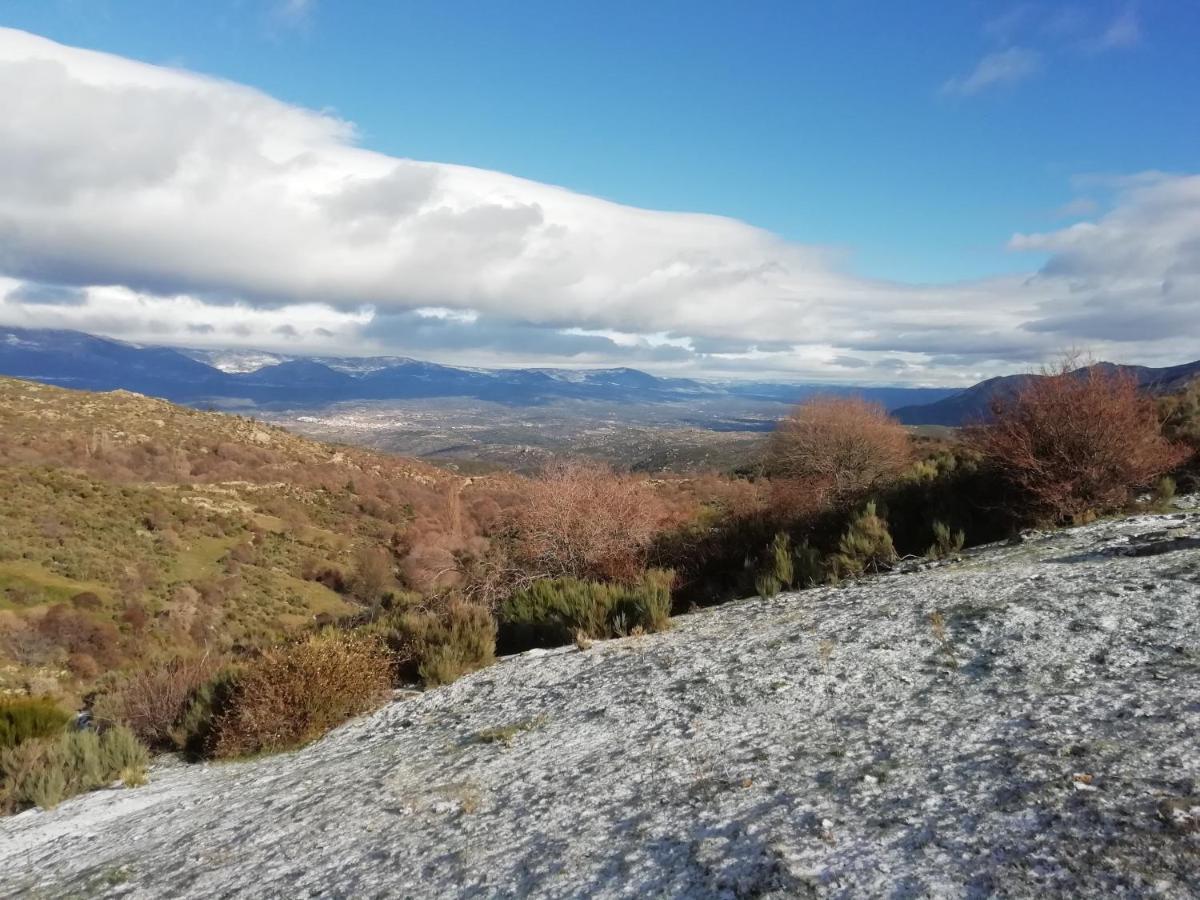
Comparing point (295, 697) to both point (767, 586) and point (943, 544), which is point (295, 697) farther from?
point (943, 544)

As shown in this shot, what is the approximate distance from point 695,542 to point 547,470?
9122mm

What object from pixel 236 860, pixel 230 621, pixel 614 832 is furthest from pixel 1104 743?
pixel 230 621

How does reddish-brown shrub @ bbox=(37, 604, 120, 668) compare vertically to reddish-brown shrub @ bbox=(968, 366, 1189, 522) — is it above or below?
below

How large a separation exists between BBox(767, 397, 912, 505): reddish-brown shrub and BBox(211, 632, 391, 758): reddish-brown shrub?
16832mm

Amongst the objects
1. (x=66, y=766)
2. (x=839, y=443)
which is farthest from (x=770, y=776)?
(x=839, y=443)

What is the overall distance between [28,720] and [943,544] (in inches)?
491

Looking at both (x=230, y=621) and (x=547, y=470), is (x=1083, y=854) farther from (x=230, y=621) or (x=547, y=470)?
(x=230, y=621)

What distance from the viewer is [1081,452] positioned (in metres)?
11.6

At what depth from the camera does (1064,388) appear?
12164mm

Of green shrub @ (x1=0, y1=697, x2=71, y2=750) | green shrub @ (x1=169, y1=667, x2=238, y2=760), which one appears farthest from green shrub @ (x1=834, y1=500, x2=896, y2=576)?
green shrub @ (x1=0, y1=697, x2=71, y2=750)

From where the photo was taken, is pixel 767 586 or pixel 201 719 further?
pixel 767 586

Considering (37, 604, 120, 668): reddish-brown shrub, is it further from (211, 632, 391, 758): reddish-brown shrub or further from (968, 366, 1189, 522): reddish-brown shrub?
(968, 366, 1189, 522): reddish-brown shrub

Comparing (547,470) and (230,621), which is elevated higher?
(547,470)

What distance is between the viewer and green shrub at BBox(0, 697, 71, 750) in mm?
8305
